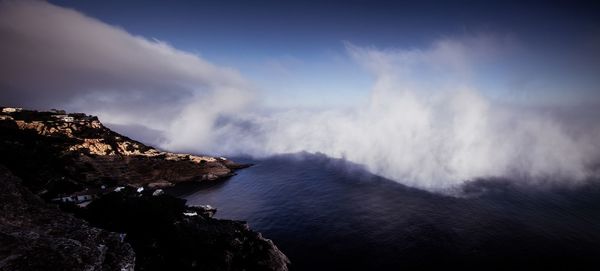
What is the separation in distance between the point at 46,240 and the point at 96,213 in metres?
33.0

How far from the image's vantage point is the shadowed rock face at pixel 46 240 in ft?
71.4

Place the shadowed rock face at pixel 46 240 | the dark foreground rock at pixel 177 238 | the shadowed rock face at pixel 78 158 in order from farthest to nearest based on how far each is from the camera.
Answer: the shadowed rock face at pixel 78 158 → the dark foreground rock at pixel 177 238 → the shadowed rock face at pixel 46 240

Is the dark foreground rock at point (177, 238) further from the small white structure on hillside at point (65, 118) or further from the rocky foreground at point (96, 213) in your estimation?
the small white structure on hillside at point (65, 118)

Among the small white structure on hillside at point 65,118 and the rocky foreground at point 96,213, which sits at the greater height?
the small white structure on hillside at point 65,118

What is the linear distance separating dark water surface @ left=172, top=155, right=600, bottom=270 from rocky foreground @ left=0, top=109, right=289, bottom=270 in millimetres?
16739

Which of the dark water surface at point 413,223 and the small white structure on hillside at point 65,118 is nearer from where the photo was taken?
the dark water surface at point 413,223

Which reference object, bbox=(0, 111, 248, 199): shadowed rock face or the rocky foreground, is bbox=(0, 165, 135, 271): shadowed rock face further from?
bbox=(0, 111, 248, 199): shadowed rock face

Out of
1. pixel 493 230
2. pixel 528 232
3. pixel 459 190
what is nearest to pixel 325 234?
pixel 493 230

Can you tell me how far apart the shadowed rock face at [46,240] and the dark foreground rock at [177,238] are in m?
10.2

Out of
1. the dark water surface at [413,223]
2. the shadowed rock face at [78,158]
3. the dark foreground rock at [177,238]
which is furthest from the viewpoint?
the shadowed rock face at [78,158]

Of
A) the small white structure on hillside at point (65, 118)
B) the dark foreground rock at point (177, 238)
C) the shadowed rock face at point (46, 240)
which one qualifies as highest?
the small white structure on hillside at point (65, 118)

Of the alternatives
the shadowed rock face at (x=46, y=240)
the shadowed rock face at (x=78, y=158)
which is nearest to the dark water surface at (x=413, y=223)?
the shadowed rock face at (x=78, y=158)

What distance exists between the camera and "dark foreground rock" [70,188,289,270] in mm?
43719

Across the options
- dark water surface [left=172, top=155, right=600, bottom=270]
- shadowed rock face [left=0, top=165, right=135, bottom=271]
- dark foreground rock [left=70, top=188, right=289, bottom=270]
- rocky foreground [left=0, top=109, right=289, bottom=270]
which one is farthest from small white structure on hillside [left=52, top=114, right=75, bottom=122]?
shadowed rock face [left=0, top=165, right=135, bottom=271]
